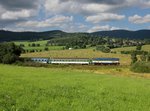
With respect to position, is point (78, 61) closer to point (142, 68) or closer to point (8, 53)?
point (8, 53)

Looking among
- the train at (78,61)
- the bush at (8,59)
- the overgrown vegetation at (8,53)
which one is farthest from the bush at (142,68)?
the overgrown vegetation at (8,53)

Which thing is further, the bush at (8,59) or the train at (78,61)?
the train at (78,61)

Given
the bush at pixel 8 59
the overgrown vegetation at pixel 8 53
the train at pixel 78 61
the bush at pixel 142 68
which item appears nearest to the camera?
the bush at pixel 142 68

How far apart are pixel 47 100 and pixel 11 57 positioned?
106260 mm

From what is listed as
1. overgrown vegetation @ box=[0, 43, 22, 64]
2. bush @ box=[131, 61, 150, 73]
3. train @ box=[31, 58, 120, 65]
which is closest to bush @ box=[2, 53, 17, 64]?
overgrown vegetation @ box=[0, 43, 22, 64]

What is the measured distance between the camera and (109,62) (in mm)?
144250

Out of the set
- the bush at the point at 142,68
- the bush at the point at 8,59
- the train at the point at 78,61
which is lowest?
the train at the point at 78,61

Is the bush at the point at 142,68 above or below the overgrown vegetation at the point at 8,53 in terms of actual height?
below

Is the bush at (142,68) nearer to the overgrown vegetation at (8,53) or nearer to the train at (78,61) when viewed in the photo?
the train at (78,61)

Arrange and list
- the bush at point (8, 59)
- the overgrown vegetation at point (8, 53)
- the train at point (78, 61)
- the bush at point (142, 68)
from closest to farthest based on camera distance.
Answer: the bush at point (142, 68) → the bush at point (8, 59) → the overgrown vegetation at point (8, 53) → the train at point (78, 61)

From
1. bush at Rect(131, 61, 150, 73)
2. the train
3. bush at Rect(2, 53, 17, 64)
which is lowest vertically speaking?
the train

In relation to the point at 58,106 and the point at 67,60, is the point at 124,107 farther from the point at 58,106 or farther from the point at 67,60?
the point at 67,60

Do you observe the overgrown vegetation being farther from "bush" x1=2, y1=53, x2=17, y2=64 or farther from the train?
the train

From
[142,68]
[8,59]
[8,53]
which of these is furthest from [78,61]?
[142,68]
